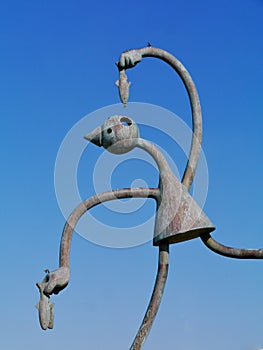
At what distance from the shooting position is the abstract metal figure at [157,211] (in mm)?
6043

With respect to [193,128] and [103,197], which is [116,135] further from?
[193,128]

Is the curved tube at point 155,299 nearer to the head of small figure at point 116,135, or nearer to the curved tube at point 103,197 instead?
the curved tube at point 103,197

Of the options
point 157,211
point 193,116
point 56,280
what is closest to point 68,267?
point 56,280

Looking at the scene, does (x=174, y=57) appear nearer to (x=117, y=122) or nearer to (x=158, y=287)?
(x=117, y=122)

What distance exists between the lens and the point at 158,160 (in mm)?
6422

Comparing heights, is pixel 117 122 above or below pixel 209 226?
above

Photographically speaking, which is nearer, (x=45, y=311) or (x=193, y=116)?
(x=45, y=311)

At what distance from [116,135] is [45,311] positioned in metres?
1.68

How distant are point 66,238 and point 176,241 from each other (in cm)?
99

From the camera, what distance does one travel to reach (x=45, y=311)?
19.5 ft

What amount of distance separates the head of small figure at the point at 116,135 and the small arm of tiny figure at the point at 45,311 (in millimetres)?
1417

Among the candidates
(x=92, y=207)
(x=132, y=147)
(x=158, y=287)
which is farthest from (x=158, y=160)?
(x=158, y=287)

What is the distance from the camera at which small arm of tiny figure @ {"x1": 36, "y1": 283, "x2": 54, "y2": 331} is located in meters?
5.93

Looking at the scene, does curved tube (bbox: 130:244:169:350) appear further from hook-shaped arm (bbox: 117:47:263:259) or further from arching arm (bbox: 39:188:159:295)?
arching arm (bbox: 39:188:159:295)
